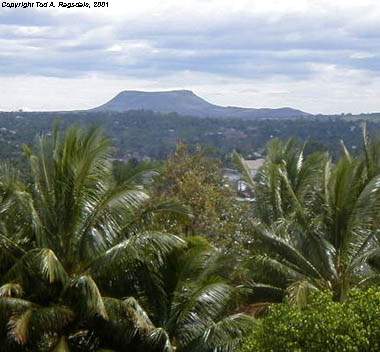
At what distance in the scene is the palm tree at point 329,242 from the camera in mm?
15086

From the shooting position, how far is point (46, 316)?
13.0 meters

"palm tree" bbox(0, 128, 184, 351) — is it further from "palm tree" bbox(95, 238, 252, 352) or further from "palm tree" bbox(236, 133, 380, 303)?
"palm tree" bbox(236, 133, 380, 303)

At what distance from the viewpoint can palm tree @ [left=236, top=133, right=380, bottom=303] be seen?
15.1 m

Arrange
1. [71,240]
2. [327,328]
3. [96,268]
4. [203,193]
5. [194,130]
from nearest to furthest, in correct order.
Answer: [327,328] < [96,268] < [71,240] < [203,193] < [194,130]

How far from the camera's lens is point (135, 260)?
14.0 m

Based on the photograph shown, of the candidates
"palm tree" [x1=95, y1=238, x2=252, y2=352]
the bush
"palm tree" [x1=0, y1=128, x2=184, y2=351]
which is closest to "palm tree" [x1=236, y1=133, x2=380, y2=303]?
"palm tree" [x1=95, y1=238, x2=252, y2=352]

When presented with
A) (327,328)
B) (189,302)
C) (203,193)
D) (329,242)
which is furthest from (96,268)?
(203,193)

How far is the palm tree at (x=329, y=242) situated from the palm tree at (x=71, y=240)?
2436mm

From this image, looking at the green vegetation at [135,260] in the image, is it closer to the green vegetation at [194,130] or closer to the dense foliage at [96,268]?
the dense foliage at [96,268]

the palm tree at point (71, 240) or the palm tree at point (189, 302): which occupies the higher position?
the palm tree at point (71, 240)

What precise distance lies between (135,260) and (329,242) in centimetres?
397

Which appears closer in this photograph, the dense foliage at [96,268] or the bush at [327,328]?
the bush at [327,328]

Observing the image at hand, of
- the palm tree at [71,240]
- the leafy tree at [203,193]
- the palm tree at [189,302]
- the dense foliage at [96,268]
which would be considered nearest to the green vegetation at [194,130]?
the leafy tree at [203,193]

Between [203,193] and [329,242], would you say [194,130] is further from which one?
[329,242]
